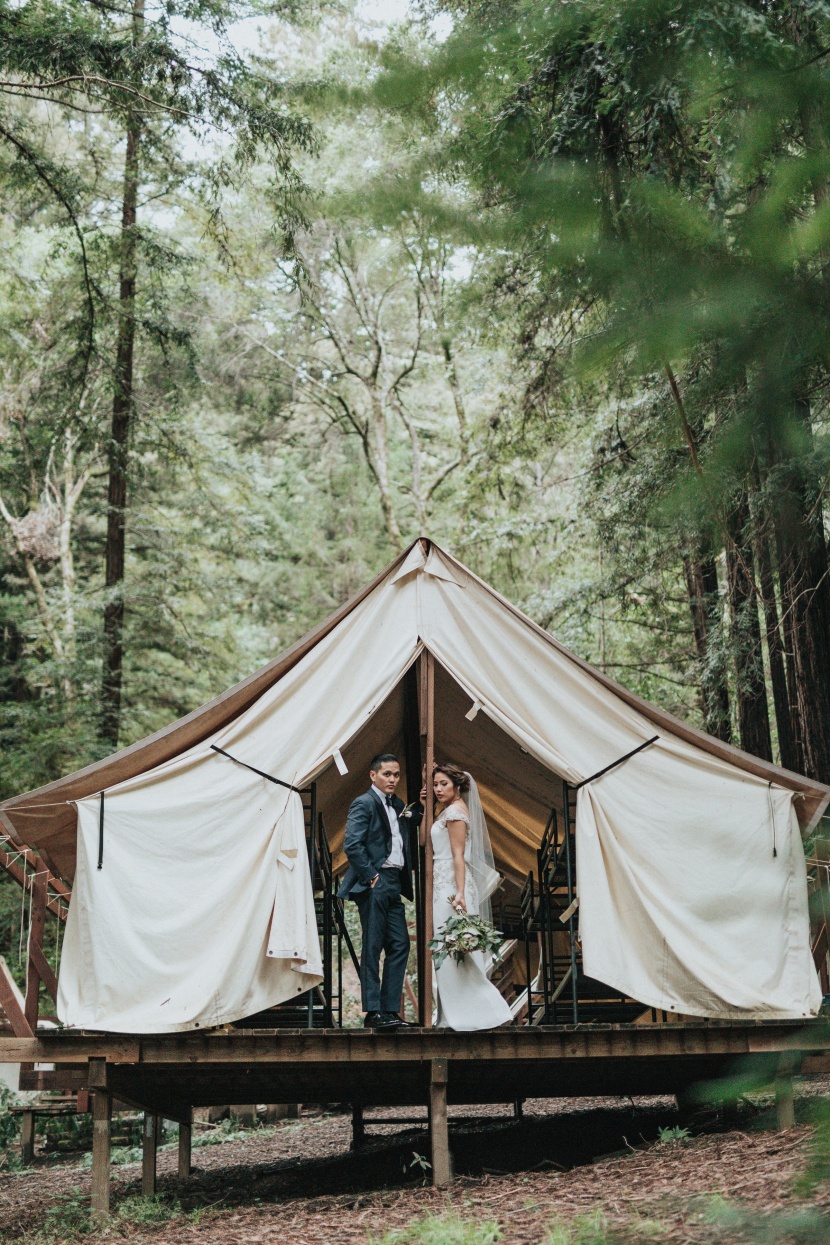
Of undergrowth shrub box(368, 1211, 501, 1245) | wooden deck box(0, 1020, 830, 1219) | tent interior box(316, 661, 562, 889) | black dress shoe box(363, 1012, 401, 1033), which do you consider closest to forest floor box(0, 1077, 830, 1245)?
undergrowth shrub box(368, 1211, 501, 1245)

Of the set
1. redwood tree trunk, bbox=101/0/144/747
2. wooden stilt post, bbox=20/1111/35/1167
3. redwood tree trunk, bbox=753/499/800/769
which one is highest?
redwood tree trunk, bbox=101/0/144/747

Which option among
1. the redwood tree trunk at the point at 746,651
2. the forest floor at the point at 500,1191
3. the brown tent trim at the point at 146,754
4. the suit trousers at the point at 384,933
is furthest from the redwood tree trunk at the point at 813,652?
the suit trousers at the point at 384,933

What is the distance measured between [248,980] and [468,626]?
227 cm

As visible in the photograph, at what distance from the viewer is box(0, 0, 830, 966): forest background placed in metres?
1.78

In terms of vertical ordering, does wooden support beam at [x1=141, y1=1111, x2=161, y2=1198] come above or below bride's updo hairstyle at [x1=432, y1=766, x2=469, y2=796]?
below

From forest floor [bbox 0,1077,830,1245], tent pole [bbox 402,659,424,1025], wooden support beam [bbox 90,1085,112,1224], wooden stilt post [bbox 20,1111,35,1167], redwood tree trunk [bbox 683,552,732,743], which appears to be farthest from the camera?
wooden stilt post [bbox 20,1111,35,1167]

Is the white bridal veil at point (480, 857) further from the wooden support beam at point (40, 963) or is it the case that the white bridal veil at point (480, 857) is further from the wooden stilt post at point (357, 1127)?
the wooden support beam at point (40, 963)

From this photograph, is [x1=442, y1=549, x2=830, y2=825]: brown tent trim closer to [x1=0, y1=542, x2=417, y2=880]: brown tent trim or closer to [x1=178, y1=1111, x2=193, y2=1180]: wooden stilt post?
[x1=0, y1=542, x2=417, y2=880]: brown tent trim

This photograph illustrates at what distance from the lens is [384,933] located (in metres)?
6.02

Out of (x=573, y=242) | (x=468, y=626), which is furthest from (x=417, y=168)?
(x=468, y=626)

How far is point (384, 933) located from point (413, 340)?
53.1 ft

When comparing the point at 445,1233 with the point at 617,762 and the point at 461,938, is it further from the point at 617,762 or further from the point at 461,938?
the point at 617,762

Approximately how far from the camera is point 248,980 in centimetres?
573

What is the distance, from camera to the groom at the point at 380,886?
577cm
